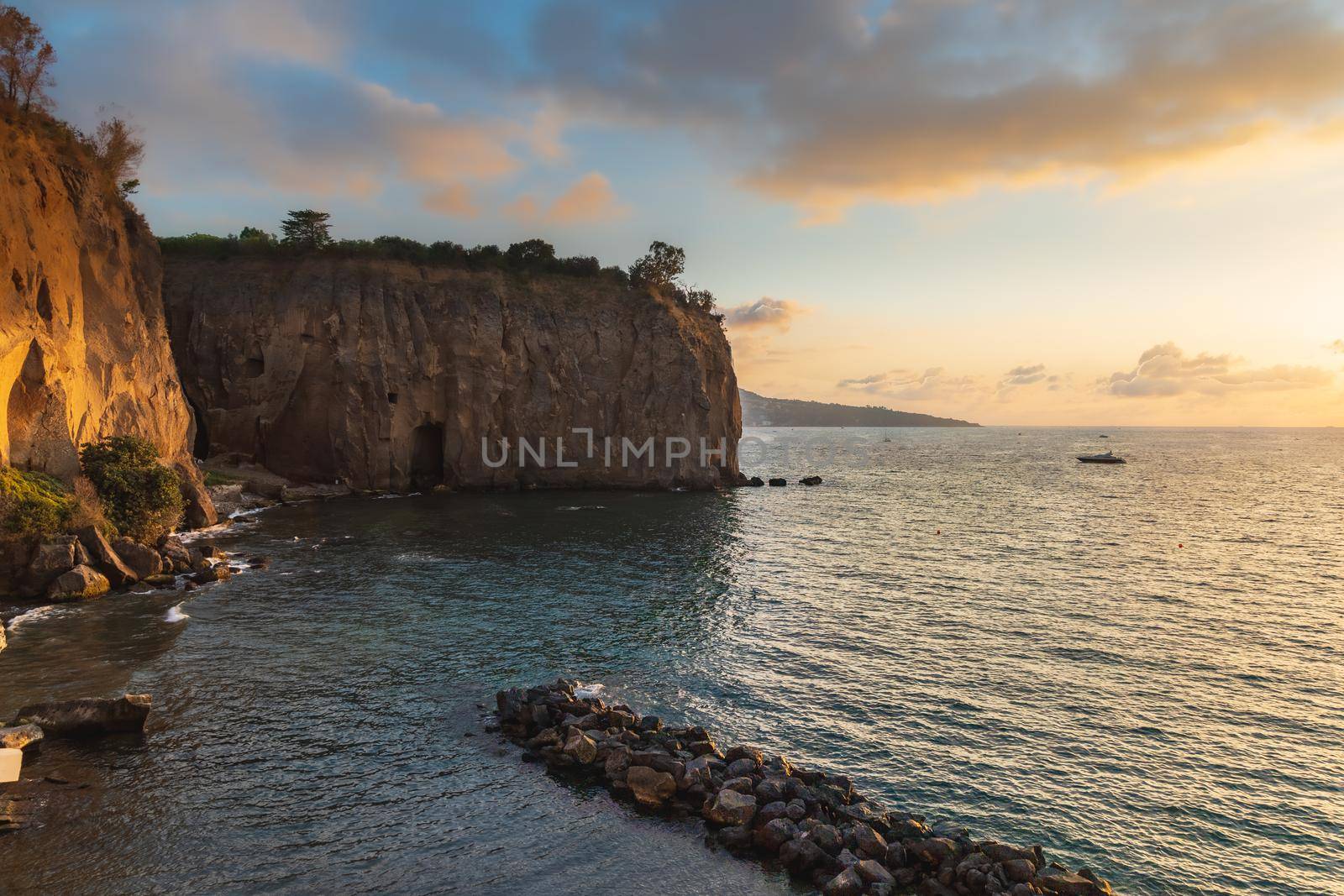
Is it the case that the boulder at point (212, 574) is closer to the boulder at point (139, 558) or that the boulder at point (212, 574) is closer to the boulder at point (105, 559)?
the boulder at point (139, 558)

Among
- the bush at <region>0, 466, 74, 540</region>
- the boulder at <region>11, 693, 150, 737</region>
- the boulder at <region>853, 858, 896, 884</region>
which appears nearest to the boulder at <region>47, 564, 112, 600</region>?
the bush at <region>0, 466, 74, 540</region>

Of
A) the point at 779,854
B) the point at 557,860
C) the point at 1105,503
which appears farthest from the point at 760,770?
the point at 1105,503

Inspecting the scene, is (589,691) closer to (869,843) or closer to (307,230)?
(869,843)

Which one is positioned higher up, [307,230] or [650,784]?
[307,230]

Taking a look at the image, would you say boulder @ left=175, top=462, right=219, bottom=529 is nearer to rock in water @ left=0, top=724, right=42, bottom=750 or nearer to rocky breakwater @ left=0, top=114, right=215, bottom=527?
rocky breakwater @ left=0, top=114, right=215, bottom=527

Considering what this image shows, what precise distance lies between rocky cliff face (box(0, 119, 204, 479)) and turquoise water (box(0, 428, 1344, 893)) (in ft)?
41.2

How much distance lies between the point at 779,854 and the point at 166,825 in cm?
1449

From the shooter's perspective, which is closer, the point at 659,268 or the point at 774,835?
the point at 774,835

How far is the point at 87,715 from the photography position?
2108 centimetres

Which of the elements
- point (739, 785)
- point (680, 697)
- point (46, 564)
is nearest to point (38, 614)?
point (46, 564)

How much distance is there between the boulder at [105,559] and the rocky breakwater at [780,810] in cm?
2654

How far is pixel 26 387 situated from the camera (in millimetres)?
40375

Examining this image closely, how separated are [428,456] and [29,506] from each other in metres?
49.9

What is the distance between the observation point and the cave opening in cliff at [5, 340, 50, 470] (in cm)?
3972
